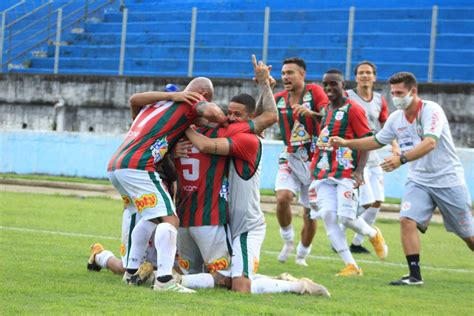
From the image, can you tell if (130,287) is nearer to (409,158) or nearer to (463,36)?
(409,158)

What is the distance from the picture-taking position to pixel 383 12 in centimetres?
2541

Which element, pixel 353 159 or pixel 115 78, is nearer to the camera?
pixel 353 159

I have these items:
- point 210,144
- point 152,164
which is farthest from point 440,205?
point 152,164

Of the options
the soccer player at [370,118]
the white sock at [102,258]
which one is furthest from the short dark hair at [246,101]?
the soccer player at [370,118]

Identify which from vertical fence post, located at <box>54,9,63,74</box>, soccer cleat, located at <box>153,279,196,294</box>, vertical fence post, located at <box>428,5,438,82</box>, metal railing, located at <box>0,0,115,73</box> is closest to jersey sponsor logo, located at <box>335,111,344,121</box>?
soccer cleat, located at <box>153,279,196,294</box>

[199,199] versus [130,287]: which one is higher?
[199,199]

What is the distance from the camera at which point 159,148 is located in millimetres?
8477

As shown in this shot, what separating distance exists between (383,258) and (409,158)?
2.38 meters

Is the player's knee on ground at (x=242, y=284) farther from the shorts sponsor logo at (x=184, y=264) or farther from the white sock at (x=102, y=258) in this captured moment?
the white sock at (x=102, y=258)

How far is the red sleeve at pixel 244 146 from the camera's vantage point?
8.57 metres

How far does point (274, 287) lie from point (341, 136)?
3250 mm

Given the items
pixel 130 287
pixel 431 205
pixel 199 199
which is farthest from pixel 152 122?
pixel 431 205

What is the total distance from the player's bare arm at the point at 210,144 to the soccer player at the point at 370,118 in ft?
14.6

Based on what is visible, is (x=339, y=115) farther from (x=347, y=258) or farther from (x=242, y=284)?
(x=242, y=284)
